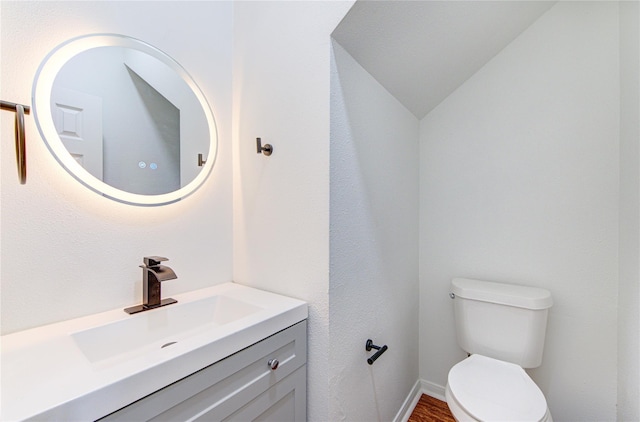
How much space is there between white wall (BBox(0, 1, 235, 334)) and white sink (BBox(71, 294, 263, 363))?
14cm

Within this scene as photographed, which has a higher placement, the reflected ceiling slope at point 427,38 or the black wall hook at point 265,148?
the reflected ceiling slope at point 427,38

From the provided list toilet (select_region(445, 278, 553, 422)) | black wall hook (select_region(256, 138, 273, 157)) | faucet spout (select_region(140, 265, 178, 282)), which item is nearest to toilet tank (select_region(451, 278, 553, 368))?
toilet (select_region(445, 278, 553, 422))

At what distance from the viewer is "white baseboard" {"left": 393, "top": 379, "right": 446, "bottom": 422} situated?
1.56 m

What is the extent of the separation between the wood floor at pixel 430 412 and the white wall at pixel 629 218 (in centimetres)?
78

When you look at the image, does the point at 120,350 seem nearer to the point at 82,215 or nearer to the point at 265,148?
the point at 82,215

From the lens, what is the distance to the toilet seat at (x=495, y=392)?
3.29 feet

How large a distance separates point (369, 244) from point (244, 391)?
0.73m

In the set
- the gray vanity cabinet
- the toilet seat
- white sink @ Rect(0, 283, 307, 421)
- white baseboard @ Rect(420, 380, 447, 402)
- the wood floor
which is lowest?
the wood floor

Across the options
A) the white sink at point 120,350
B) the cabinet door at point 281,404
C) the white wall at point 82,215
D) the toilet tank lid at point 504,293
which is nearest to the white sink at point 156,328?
the white sink at point 120,350

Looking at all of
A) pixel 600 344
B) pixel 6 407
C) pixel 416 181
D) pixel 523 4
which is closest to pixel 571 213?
pixel 600 344

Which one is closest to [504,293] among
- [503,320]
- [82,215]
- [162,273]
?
[503,320]

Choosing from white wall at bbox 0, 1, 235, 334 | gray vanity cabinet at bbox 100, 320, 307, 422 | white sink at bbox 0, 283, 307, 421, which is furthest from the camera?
white wall at bbox 0, 1, 235, 334

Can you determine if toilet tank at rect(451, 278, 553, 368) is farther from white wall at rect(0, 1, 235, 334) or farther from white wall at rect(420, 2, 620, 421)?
white wall at rect(0, 1, 235, 334)

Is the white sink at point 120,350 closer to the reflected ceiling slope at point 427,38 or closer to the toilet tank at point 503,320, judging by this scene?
the toilet tank at point 503,320
